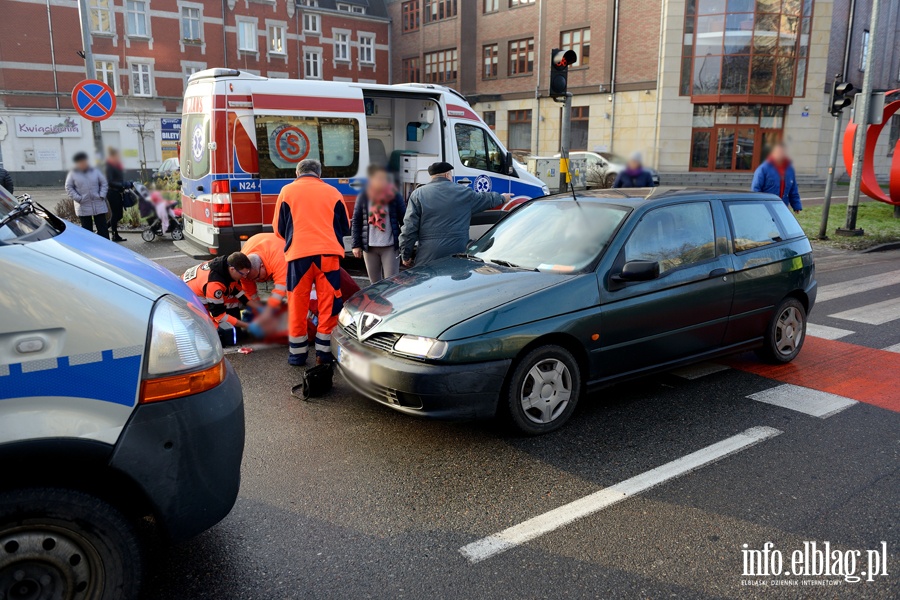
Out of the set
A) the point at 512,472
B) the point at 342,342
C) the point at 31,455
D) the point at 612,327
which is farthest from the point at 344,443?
the point at 31,455

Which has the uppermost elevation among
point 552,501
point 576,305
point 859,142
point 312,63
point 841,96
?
point 312,63

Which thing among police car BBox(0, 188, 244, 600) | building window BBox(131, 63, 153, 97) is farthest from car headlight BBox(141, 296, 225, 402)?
building window BBox(131, 63, 153, 97)

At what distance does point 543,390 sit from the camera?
445 cm

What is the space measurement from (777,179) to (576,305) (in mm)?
7169

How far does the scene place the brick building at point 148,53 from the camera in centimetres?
3575

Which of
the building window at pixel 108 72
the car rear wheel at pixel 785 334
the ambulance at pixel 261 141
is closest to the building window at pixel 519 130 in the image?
the building window at pixel 108 72

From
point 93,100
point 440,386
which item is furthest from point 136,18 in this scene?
point 440,386

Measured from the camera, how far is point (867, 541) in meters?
3.28

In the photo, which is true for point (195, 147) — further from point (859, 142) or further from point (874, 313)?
point (859, 142)

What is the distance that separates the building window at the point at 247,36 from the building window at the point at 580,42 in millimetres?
20058

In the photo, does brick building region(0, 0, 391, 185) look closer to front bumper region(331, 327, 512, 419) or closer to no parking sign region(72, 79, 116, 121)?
no parking sign region(72, 79, 116, 121)

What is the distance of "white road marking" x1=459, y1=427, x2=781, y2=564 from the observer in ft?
10.6

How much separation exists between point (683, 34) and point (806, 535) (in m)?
32.1

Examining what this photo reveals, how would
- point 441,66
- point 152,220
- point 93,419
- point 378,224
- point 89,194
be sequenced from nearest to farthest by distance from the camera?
point 93,419, point 378,224, point 89,194, point 152,220, point 441,66
